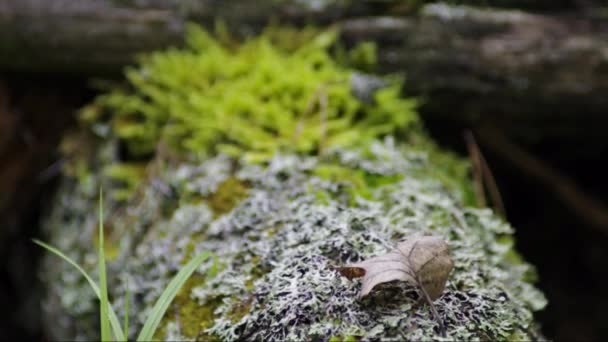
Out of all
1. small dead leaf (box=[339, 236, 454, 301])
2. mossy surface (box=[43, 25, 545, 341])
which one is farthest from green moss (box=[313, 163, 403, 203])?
small dead leaf (box=[339, 236, 454, 301])

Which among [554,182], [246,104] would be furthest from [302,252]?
[554,182]

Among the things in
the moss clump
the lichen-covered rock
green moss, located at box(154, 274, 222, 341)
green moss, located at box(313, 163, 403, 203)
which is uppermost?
the moss clump

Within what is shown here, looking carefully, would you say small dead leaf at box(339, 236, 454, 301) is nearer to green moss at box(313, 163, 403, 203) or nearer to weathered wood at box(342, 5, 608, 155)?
green moss at box(313, 163, 403, 203)

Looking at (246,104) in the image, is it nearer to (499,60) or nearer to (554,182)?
(499,60)

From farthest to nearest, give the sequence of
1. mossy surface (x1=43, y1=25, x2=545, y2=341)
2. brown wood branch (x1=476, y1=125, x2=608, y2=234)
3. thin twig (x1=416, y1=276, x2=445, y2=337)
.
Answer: brown wood branch (x1=476, y1=125, x2=608, y2=234)
mossy surface (x1=43, y1=25, x2=545, y2=341)
thin twig (x1=416, y1=276, x2=445, y2=337)

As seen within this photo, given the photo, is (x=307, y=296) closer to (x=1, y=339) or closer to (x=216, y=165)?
(x=216, y=165)

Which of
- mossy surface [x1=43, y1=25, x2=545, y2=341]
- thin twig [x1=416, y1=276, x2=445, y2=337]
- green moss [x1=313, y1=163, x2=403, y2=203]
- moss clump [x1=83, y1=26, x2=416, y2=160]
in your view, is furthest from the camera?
moss clump [x1=83, y1=26, x2=416, y2=160]

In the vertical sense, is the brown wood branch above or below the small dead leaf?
below

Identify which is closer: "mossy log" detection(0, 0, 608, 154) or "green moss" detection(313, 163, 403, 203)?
"green moss" detection(313, 163, 403, 203)
